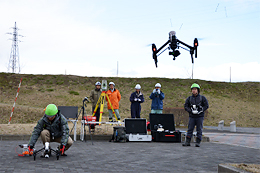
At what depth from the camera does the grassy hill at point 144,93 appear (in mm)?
43375

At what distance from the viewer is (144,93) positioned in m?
53.8

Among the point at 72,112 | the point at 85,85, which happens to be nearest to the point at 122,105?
the point at 85,85

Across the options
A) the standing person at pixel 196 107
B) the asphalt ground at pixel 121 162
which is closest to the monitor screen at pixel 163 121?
the standing person at pixel 196 107

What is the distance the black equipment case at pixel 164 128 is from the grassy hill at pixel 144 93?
2504 centimetres

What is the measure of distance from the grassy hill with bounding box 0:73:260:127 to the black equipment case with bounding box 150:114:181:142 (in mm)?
25045

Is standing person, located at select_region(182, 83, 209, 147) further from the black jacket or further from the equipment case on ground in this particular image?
the equipment case on ground

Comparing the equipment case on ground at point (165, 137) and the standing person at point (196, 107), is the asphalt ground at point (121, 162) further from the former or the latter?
the equipment case on ground at point (165, 137)

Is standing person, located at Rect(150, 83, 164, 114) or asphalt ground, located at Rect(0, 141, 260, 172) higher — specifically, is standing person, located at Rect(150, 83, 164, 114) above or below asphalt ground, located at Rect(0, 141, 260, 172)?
above

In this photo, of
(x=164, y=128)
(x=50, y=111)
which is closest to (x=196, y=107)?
(x=164, y=128)

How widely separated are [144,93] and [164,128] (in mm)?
41283

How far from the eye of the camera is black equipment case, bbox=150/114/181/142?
39.3 feet

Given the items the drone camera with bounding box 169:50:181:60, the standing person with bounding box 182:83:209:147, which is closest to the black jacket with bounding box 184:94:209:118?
the standing person with bounding box 182:83:209:147

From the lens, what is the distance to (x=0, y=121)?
27.5m

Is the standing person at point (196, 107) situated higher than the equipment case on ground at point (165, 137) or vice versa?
the standing person at point (196, 107)
